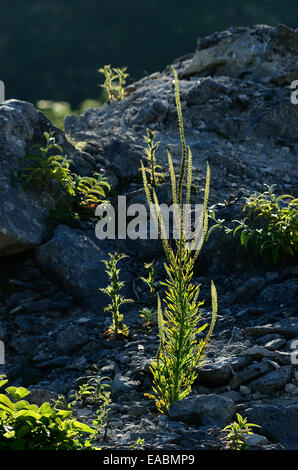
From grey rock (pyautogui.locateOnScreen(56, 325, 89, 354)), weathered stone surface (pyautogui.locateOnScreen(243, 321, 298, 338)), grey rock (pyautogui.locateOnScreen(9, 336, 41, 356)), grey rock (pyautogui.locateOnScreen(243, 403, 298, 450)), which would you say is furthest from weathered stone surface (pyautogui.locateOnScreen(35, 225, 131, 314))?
grey rock (pyautogui.locateOnScreen(243, 403, 298, 450))

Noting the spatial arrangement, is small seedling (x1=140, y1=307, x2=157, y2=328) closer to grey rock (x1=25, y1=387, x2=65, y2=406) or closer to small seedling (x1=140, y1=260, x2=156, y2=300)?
small seedling (x1=140, y1=260, x2=156, y2=300)

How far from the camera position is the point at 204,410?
12.5ft

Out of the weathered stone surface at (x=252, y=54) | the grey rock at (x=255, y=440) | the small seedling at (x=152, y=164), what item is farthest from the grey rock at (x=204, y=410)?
the weathered stone surface at (x=252, y=54)

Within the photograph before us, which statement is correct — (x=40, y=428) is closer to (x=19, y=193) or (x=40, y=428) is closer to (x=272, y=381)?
(x=272, y=381)

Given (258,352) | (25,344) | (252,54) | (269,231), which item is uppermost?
(252,54)

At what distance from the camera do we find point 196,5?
25.2 metres

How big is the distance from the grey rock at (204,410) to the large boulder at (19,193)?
126 inches

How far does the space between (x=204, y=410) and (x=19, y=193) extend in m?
3.84

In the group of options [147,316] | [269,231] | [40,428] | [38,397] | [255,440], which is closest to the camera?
[40,428]

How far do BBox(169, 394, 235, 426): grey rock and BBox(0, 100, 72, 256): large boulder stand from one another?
10.5 feet

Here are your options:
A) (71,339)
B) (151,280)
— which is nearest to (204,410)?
(71,339)

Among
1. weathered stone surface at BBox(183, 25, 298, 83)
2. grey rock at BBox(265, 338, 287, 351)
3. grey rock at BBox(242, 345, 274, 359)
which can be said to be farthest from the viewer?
weathered stone surface at BBox(183, 25, 298, 83)

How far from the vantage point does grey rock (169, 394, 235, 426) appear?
12.4 feet
